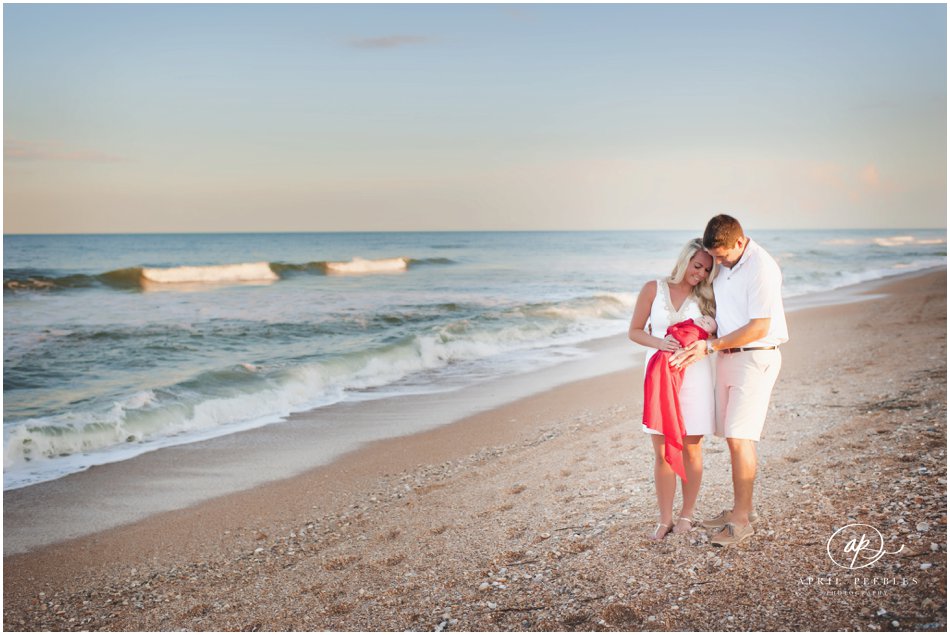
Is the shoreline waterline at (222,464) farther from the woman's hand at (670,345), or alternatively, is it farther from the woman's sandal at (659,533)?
the woman's hand at (670,345)

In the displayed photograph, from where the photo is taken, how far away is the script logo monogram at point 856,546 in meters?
3.62

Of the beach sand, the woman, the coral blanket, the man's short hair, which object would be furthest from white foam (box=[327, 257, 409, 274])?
the man's short hair

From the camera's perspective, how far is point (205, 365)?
1300 centimetres

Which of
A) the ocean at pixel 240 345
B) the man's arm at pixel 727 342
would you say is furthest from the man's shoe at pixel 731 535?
the ocean at pixel 240 345

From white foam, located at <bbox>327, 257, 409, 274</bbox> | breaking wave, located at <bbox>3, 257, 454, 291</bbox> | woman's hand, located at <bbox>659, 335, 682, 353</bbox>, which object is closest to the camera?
woman's hand, located at <bbox>659, 335, 682, 353</bbox>

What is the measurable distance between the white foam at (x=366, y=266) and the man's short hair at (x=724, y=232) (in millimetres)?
39774

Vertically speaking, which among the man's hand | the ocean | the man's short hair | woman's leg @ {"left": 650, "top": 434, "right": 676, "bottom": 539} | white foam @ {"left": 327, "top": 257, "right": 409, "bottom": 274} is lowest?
the ocean

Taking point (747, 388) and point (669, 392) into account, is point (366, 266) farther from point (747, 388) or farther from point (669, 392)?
point (747, 388)

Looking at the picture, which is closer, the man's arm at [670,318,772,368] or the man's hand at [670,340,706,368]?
the man's arm at [670,318,772,368]

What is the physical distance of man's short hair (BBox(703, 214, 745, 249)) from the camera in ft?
12.1

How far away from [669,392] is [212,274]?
38.2 meters

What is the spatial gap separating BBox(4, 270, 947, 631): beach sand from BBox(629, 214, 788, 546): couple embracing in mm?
301

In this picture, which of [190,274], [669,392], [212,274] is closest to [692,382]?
[669,392]

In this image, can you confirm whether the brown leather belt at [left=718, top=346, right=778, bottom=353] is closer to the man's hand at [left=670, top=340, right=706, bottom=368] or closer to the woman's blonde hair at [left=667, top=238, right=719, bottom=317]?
the man's hand at [left=670, top=340, right=706, bottom=368]
